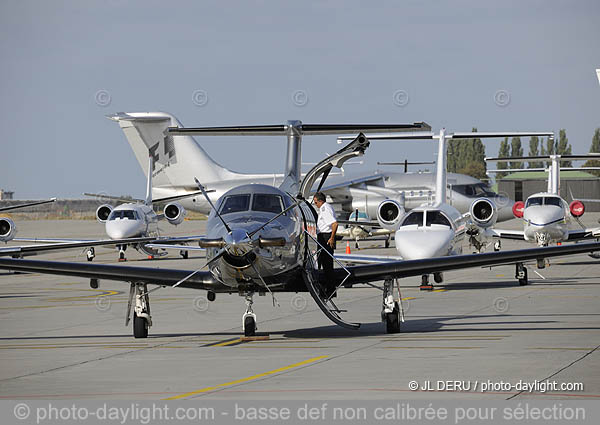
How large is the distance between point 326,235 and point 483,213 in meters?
14.7

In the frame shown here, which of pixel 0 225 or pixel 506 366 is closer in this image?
pixel 506 366

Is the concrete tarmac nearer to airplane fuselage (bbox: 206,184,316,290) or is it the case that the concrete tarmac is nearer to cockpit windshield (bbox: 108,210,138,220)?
airplane fuselage (bbox: 206,184,316,290)

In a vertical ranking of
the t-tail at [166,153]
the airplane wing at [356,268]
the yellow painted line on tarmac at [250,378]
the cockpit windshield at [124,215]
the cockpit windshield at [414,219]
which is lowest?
the yellow painted line on tarmac at [250,378]

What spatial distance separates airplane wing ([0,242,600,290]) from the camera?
47.4 ft

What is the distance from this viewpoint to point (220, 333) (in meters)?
15.1

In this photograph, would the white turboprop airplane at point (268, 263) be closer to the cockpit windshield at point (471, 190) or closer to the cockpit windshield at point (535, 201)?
the cockpit windshield at point (535, 201)

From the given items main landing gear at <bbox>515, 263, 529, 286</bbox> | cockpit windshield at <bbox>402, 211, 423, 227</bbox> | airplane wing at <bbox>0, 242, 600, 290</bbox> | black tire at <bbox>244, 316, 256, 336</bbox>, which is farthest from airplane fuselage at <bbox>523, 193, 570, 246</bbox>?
black tire at <bbox>244, 316, 256, 336</bbox>

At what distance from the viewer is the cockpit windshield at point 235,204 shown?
13695mm

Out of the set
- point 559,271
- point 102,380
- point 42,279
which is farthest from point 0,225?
point 102,380

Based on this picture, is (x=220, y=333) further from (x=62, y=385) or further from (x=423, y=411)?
(x=423, y=411)

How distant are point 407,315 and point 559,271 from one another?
1368cm

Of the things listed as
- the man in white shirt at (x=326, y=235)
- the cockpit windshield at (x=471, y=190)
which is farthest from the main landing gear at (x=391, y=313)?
the cockpit windshield at (x=471, y=190)

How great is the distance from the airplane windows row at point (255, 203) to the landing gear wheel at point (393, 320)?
7.93 feet

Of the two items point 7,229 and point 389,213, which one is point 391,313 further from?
point 7,229
